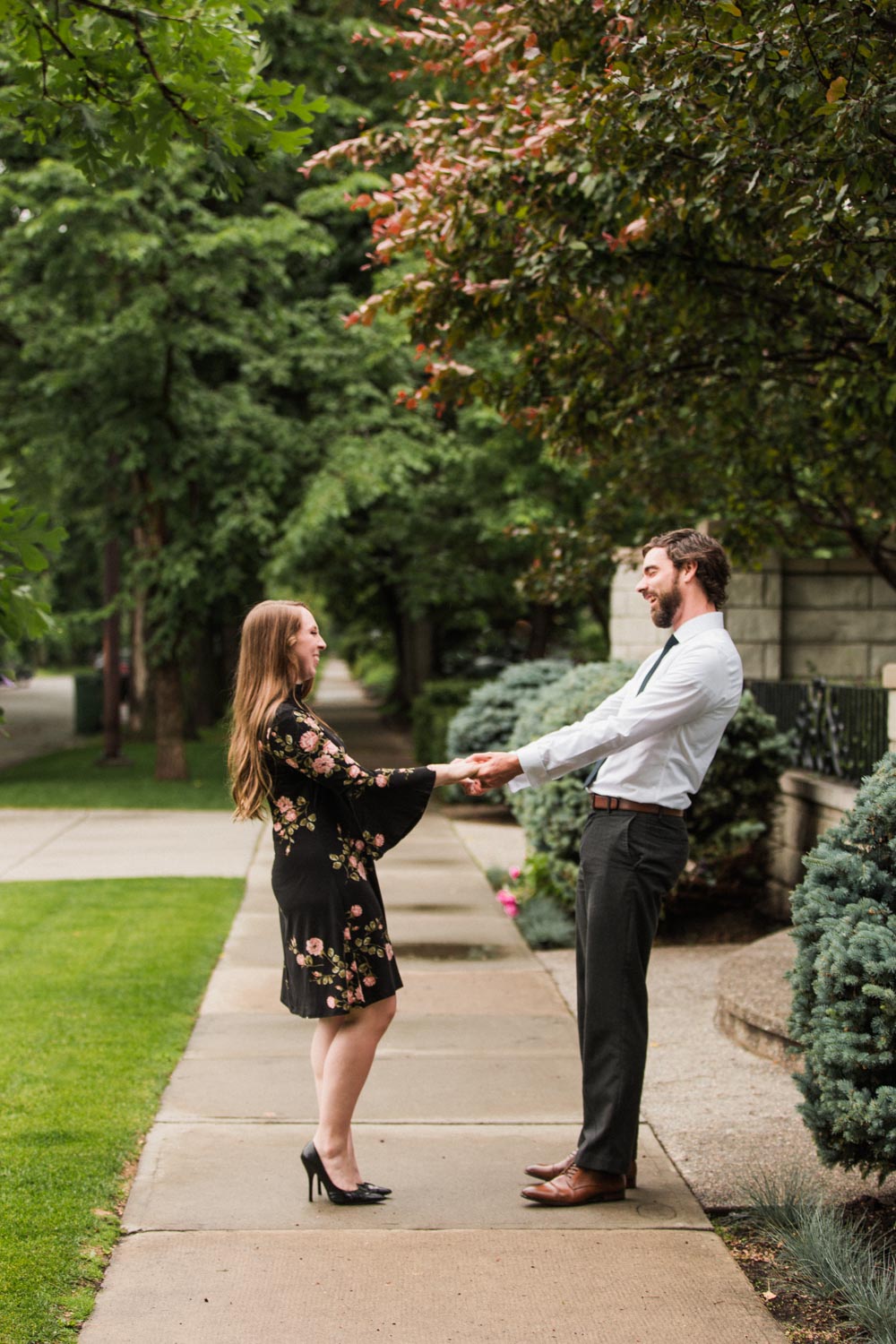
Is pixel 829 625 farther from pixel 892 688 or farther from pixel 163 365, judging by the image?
pixel 163 365

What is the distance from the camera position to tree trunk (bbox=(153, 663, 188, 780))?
1900 centimetres

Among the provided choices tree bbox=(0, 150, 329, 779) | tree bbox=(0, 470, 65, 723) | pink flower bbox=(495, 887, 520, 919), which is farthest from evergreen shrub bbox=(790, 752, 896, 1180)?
tree bbox=(0, 150, 329, 779)

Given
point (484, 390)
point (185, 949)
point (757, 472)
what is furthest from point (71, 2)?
point (757, 472)

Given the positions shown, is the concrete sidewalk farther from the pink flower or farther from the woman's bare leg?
the pink flower

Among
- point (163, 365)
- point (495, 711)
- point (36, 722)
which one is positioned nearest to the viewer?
point (495, 711)

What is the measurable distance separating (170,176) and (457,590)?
916 centimetres

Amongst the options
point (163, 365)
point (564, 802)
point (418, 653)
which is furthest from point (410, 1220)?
point (418, 653)

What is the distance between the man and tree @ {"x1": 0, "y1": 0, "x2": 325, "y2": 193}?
1962 millimetres

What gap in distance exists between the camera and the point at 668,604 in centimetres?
447

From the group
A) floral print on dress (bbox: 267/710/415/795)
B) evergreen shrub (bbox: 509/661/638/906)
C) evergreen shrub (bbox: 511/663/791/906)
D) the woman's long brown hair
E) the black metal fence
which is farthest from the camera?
evergreen shrub (bbox: 509/661/638/906)

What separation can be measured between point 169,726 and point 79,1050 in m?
13.2

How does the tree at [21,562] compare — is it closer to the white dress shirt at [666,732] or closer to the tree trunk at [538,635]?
the white dress shirt at [666,732]

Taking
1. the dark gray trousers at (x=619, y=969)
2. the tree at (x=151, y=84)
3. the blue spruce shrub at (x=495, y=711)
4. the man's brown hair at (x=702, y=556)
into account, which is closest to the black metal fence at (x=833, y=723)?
the man's brown hair at (x=702, y=556)

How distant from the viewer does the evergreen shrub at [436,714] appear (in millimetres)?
18094
